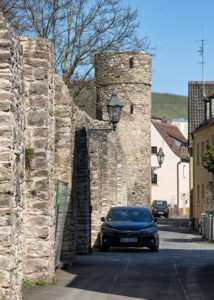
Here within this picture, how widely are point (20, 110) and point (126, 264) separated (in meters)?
7.39

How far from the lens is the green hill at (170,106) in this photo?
506ft

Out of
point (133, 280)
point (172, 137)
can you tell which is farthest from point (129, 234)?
point (172, 137)

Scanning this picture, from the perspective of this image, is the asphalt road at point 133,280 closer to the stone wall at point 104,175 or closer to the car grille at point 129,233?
the car grille at point 129,233

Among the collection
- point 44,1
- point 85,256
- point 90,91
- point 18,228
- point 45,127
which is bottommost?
point 85,256

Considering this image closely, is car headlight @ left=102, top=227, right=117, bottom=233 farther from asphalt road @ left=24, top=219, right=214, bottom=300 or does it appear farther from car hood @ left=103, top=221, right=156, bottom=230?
asphalt road @ left=24, top=219, right=214, bottom=300

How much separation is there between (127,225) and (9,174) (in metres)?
13.4

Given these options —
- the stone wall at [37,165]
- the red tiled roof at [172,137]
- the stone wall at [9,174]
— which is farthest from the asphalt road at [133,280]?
the red tiled roof at [172,137]

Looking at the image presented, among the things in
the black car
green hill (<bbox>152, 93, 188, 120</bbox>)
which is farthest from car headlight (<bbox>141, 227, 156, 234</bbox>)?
green hill (<bbox>152, 93, 188, 120</bbox>)

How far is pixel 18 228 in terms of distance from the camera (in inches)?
361

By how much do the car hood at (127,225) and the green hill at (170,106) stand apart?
129744 millimetres

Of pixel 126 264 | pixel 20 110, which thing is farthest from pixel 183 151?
pixel 20 110

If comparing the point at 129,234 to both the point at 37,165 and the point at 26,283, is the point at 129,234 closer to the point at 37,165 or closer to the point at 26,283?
the point at 37,165

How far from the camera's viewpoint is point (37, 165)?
1198 centimetres

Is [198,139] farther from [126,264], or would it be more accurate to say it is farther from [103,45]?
[126,264]
